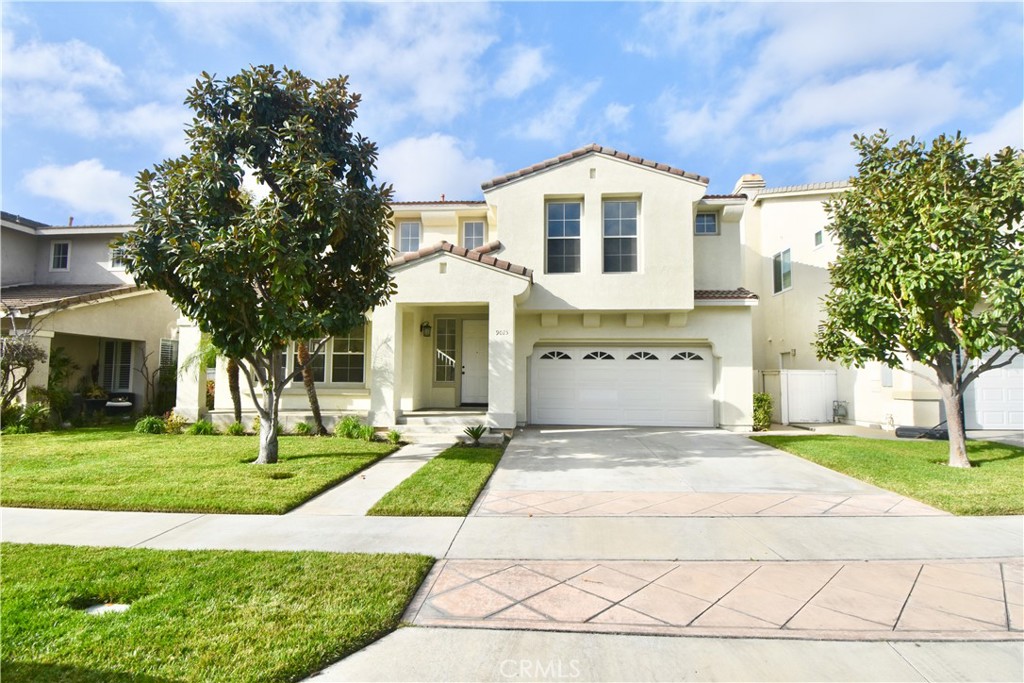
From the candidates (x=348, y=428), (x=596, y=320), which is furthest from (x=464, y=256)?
(x=348, y=428)

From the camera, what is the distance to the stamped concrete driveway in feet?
19.4

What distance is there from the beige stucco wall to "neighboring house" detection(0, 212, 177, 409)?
1240cm

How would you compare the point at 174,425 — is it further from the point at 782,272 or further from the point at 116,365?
the point at 782,272

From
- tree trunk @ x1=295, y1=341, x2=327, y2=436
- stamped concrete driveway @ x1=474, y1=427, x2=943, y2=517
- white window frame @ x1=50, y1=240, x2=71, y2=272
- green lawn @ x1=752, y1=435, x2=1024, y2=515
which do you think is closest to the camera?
stamped concrete driveway @ x1=474, y1=427, x2=943, y2=517

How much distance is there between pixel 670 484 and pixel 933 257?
5.65 m

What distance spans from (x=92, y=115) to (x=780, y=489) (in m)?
14.1

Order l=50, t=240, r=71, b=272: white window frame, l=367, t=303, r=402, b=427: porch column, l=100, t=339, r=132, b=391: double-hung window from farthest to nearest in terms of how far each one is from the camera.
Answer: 1. l=50, t=240, r=71, b=272: white window frame
2. l=100, t=339, r=132, b=391: double-hung window
3. l=367, t=303, r=402, b=427: porch column

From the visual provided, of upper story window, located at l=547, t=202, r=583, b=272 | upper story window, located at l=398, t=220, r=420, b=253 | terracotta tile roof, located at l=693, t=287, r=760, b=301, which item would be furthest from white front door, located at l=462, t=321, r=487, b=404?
terracotta tile roof, located at l=693, t=287, r=760, b=301

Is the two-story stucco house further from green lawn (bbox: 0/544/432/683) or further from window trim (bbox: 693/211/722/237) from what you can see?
green lawn (bbox: 0/544/432/683)

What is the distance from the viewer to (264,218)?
24.7ft

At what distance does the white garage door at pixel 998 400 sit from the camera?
1269 centimetres

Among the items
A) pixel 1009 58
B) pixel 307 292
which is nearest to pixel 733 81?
pixel 1009 58

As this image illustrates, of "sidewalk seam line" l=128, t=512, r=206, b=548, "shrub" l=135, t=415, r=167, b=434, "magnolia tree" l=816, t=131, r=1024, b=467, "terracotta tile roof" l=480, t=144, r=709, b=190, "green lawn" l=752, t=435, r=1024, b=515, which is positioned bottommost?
"sidewalk seam line" l=128, t=512, r=206, b=548

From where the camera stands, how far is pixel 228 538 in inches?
190
